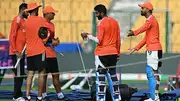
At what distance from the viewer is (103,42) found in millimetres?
11836

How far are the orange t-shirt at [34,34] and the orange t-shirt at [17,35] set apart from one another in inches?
24.1

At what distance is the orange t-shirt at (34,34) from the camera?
39.3ft

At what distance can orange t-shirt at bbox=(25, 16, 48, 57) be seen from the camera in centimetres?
1197

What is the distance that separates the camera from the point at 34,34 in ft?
39.3

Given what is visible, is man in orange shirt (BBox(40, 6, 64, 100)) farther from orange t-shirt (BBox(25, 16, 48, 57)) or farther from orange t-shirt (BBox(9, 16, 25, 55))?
orange t-shirt (BBox(9, 16, 25, 55))

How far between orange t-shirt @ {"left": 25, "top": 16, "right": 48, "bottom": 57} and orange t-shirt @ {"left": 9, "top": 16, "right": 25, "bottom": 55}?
0.61 meters

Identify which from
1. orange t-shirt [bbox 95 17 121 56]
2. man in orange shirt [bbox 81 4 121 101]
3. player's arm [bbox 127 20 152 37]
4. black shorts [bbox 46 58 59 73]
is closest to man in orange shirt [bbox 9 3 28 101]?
black shorts [bbox 46 58 59 73]

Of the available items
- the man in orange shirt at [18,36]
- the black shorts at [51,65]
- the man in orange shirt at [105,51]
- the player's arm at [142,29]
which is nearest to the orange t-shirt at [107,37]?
the man in orange shirt at [105,51]

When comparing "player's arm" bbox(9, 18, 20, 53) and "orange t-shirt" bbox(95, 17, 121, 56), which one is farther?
"player's arm" bbox(9, 18, 20, 53)

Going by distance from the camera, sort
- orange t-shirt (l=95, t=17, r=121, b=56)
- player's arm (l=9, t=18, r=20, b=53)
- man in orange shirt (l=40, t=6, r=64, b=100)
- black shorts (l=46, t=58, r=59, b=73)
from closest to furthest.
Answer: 1. orange t-shirt (l=95, t=17, r=121, b=56)
2. man in orange shirt (l=40, t=6, r=64, b=100)
3. player's arm (l=9, t=18, r=20, b=53)
4. black shorts (l=46, t=58, r=59, b=73)

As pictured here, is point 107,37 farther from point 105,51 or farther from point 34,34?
point 34,34

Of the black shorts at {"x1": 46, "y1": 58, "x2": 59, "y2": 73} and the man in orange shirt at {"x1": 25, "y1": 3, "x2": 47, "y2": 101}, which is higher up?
the man in orange shirt at {"x1": 25, "y1": 3, "x2": 47, "y2": 101}

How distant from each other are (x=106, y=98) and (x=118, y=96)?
24.9 inches

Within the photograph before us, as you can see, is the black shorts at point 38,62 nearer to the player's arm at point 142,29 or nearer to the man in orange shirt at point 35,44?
the man in orange shirt at point 35,44
